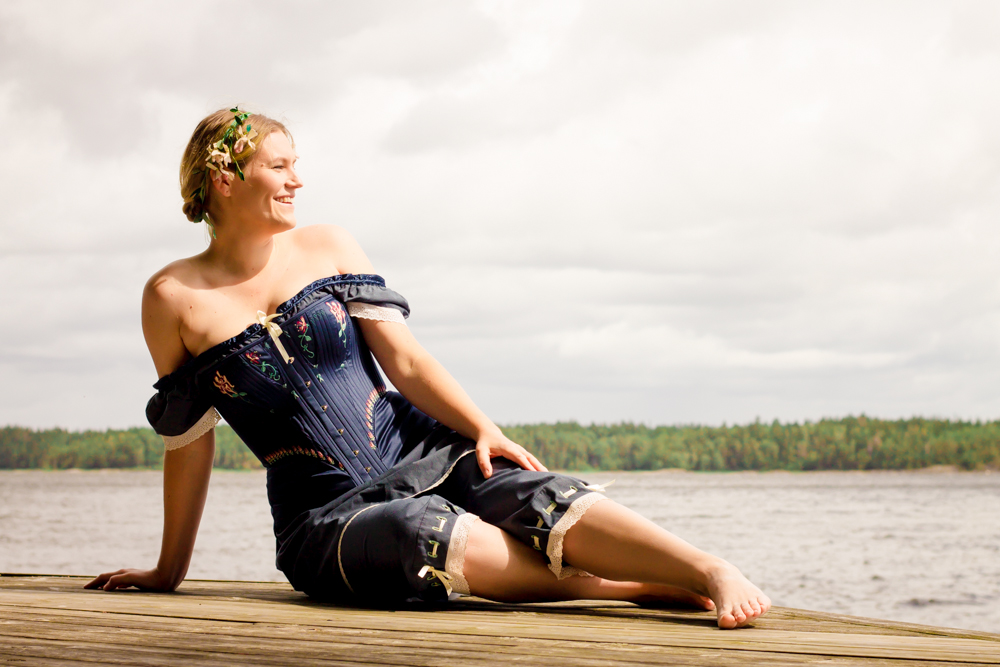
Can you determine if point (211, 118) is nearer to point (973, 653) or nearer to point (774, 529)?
point (973, 653)

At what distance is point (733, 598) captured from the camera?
199cm

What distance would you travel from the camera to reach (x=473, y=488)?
7.91 ft

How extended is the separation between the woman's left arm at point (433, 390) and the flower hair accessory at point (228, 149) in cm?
61

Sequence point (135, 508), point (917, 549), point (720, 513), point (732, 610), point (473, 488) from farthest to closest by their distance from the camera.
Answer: point (135, 508), point (720, 513), point (917, 549), point (473, 488), point (732, 610)

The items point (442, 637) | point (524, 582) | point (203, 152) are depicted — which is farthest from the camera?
point (203, 152)

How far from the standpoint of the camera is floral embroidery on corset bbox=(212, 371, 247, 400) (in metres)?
2.56

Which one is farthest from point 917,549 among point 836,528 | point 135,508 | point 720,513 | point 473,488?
point 135,508

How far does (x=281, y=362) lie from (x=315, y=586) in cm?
67

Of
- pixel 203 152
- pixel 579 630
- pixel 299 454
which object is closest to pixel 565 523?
pixel 579 630

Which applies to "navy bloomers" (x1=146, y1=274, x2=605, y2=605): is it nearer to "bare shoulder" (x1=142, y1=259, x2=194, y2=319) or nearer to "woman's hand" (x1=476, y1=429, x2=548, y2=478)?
"woman's hand" (x1=476, y1=429, x2=548, y2=478)

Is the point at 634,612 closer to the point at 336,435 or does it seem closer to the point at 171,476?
the point at 336,435

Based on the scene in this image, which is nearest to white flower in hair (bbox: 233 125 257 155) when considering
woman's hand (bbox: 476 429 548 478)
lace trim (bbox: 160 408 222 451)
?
lace trim (bbox: 160 408 222 451)

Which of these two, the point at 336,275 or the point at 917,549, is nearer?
the point at 336,275

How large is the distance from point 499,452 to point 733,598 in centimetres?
77
